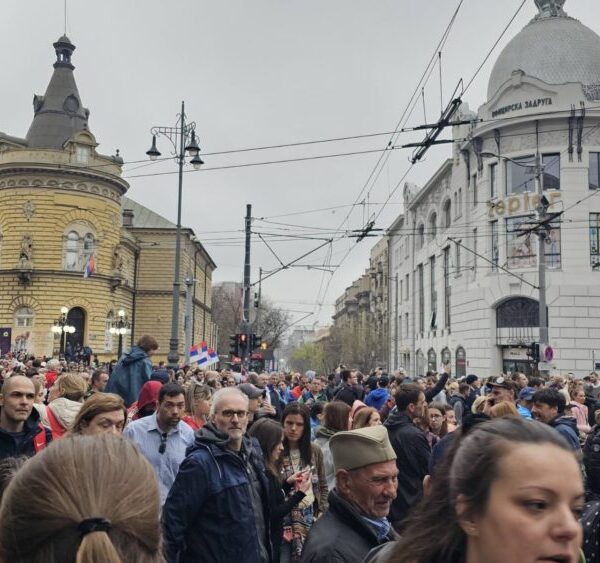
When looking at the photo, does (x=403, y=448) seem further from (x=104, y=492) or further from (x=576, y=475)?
(x=104, y=492)

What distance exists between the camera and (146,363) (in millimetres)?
9219

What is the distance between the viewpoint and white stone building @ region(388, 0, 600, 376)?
3325 centimetres

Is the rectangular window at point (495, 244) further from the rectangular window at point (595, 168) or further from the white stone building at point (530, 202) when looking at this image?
the rectangular window at point (595, 168)

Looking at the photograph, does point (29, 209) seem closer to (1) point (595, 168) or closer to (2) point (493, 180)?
(2) point (493, 180)

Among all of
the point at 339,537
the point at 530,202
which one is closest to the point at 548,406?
the point at 339,537

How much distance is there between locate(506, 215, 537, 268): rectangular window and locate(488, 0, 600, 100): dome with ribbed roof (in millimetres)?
7959

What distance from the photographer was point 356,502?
130 inches

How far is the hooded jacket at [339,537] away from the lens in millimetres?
2814

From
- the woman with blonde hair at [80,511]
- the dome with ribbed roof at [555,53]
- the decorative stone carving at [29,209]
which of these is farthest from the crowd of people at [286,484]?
the decorative stone carving at [29,209]

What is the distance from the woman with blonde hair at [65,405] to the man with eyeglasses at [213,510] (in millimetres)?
1989

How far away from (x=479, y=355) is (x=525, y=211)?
8622 millimetres

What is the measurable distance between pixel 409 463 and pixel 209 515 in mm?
2391

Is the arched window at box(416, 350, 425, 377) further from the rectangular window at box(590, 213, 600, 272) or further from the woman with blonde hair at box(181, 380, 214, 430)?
the woman with blonde hair at box(181, 380, 214, 430)

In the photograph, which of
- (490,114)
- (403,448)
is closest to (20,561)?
(403,448)
